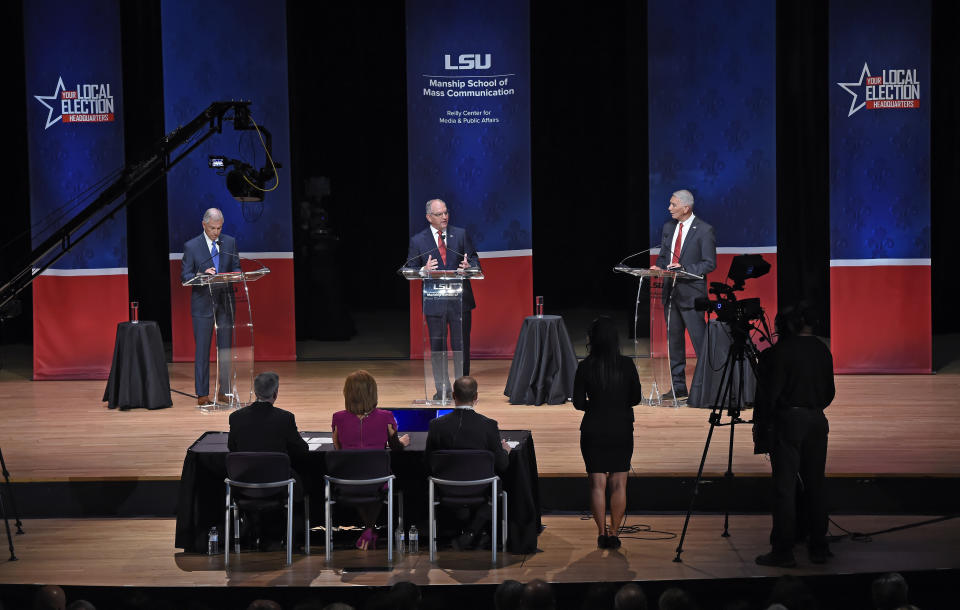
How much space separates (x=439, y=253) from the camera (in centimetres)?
855

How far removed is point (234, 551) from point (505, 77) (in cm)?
624

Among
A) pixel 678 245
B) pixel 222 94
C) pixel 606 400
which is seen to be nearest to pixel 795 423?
pixel 606 400

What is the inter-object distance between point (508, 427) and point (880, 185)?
4.40 metres

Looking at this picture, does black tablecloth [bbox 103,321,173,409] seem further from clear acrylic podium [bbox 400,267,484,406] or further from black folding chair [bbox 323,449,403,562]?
black folding chair [bbox 323,449,403,562]

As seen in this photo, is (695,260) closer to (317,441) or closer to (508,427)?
(508,427)

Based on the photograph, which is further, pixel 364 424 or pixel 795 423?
pixel 364 424

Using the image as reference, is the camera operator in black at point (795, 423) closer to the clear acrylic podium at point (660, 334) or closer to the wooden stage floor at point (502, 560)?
the wooden stage floor at point (502, 560)

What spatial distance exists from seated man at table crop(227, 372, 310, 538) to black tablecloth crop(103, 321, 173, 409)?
3270 mm

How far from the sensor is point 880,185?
979cm

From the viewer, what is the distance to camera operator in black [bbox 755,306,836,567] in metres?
5.41

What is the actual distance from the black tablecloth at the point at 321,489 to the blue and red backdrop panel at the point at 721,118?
5.02 m

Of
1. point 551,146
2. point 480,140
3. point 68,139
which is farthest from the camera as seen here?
point 551,146

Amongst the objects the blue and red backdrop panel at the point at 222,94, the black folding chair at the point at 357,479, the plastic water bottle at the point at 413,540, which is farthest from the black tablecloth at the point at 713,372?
the blue and red backdrop panel at the point at 222,94

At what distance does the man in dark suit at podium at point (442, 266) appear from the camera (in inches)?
334
